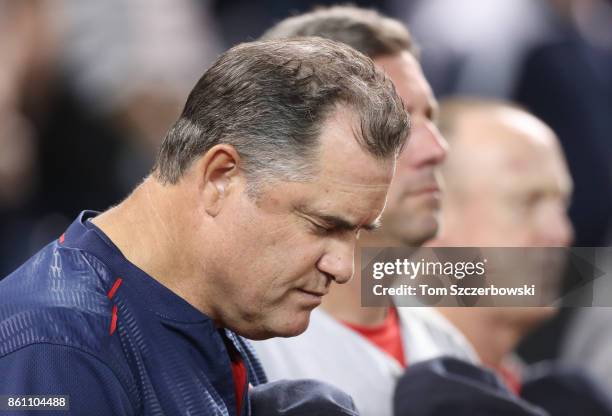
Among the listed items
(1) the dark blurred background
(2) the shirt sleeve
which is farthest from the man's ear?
(1) the dark blurred background

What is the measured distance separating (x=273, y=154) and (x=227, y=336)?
0.96 ft

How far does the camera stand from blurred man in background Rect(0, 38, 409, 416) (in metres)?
1.40

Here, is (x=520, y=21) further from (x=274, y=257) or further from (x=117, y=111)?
(x=274, y=257)

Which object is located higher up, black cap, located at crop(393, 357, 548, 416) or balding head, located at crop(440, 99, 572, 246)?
balding head, located at crop(440, 99, 572, 246)

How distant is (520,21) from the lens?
13.1ft

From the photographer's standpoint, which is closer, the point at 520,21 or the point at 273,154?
the point at 273,154

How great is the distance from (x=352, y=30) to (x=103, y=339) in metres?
1.04

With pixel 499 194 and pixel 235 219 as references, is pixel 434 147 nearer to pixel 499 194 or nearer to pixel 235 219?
pixel 499 194

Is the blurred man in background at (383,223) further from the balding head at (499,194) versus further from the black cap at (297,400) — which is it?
the balding head at (499,194)

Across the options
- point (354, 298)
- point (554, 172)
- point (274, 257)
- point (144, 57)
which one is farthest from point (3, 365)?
point (144, 57)

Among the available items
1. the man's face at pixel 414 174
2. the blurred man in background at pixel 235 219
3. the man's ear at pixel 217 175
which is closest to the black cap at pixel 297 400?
the blurred man in background at pixel 235 219

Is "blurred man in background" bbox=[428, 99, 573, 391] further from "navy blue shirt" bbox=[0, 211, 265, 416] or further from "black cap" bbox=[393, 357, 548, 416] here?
"navy blue shirt" bbox=[0, 211, 265, 416]

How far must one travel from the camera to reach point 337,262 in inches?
58.9

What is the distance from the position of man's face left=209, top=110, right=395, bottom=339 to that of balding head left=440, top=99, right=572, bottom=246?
128 cm
